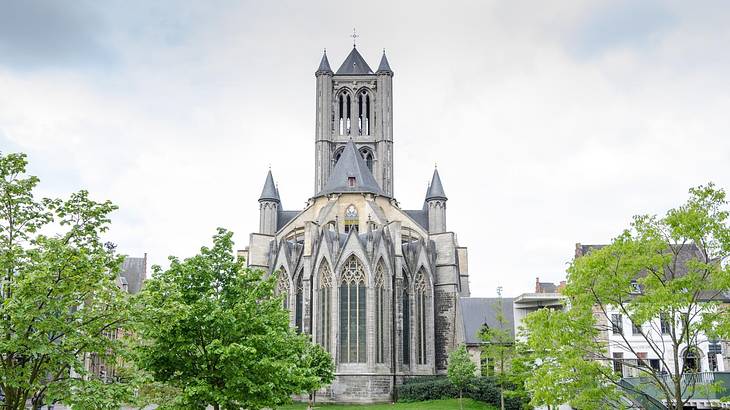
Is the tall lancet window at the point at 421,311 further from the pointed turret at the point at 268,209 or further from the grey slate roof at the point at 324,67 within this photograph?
the grey slate roof at the point at 324,67

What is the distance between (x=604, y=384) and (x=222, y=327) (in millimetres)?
10843

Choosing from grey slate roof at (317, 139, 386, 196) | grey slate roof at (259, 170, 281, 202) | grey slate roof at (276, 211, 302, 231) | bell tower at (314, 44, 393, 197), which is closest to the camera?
grey slate roof at (317, 139, 386, 196)

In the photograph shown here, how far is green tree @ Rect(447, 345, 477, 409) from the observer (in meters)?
45.1

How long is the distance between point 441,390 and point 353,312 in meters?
7.81

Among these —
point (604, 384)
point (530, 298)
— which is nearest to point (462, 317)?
point (530, 298)

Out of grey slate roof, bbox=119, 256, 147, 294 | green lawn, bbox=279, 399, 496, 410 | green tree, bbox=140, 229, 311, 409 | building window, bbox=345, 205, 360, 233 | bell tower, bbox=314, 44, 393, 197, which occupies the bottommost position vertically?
green lawn, bbox=279, 399, 496, 410

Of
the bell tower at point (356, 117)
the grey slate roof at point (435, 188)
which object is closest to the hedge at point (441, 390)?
the grey slate roof at point (435, 188)

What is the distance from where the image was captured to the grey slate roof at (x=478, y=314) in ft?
187

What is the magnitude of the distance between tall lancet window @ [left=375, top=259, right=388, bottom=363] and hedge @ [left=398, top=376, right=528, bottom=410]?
2685 millimetres

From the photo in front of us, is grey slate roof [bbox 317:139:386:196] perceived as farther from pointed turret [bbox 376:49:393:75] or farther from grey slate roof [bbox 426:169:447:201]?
pointed turret [bbox 376:49:393:75]

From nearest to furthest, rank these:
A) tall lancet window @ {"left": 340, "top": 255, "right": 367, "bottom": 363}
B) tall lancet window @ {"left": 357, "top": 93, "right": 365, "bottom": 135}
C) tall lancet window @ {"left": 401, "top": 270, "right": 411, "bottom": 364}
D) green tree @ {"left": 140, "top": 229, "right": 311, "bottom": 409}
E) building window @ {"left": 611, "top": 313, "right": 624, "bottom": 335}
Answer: building window @ {"left": 611, "top": 313, "right": 624, "bottom": 335}
green tree @ {"left": 140, "top": 229, "right": 311, "bottom": 409}
tall lancet window @ {"left": 340, "top": 255, "right": 367, "bottom": 363}
tall lancet window @ {"left": 401, "top": 270, "right": 411, "bottom": 364}
tall lancet window @ {"left": 357, "top": 93, "right": 365, "bottom": 135}

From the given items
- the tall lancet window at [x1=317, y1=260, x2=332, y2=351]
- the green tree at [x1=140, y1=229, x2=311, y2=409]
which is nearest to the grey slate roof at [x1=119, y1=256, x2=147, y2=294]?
the tall lancet window at [x1=317, y1=260, x2=332, y2=351]

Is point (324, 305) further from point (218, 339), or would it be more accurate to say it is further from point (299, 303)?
point (218, 339)

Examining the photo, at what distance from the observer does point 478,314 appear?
58719mm
